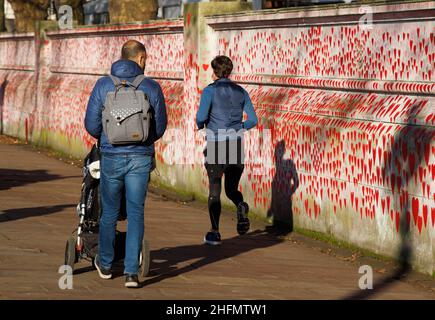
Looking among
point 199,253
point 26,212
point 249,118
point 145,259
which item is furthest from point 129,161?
point 26,212

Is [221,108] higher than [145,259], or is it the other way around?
[221,108]

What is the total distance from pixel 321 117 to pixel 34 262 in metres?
3.83

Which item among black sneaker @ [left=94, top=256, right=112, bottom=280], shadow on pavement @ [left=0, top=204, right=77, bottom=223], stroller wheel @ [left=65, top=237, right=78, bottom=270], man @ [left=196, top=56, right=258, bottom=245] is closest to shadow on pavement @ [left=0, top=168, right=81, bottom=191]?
shadow on pavement @ [left=0, top=204, right=77, bottom=223]

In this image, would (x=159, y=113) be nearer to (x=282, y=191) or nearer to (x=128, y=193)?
(x=128, y=193)

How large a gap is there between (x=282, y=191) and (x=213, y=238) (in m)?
1.80

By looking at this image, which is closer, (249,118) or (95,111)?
(95,111)

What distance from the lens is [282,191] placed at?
1495cm

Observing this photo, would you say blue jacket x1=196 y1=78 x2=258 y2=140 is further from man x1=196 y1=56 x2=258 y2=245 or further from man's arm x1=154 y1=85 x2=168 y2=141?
man's arm x1=154 y1=85 x2=168 y2=141

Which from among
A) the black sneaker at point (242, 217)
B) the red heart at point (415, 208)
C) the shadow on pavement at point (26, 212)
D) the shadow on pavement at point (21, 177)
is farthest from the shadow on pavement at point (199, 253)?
the shadow on pavement at point (21, 177)

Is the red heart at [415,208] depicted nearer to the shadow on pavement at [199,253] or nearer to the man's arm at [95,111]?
the shadow on pavement at [199,253]

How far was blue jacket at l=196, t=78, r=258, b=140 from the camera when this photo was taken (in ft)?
44.0

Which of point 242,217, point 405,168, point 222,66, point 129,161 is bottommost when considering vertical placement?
point 242,217

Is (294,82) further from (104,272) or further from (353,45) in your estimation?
(104,272)
